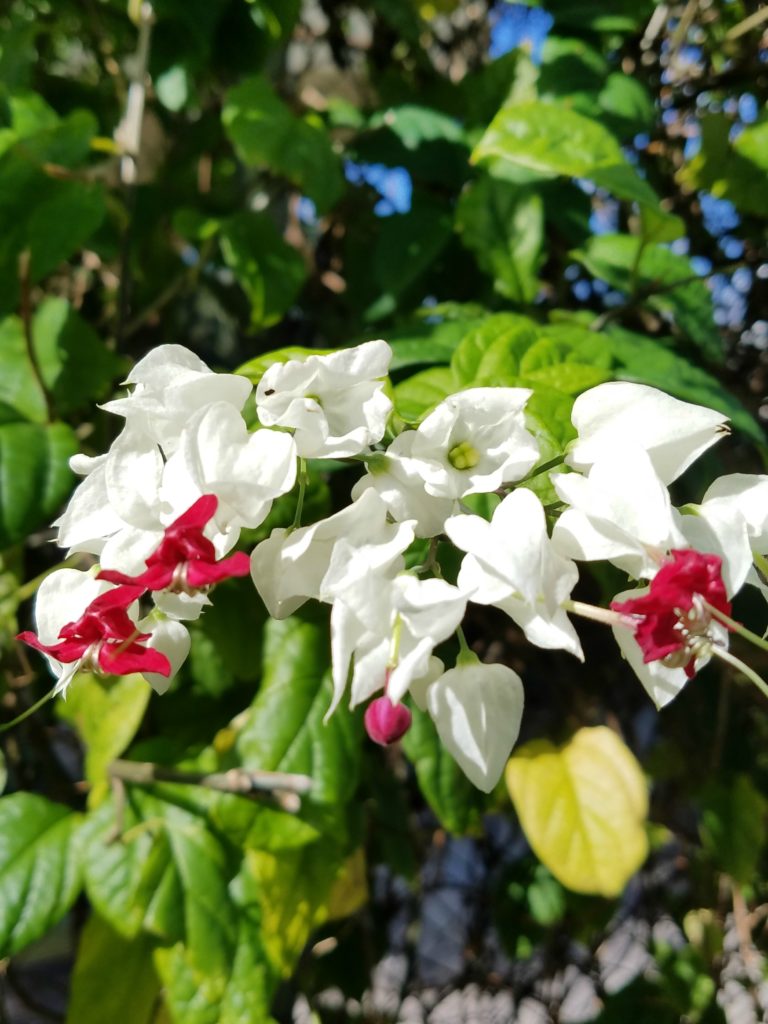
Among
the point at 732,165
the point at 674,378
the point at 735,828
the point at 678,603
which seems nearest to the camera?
the point at 678,603

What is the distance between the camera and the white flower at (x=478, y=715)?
36cm

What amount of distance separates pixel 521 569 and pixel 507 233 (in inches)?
21.0

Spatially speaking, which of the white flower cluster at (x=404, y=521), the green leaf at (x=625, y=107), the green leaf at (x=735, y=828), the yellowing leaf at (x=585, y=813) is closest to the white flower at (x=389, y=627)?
the white flower cluster at (x=404, y=521)

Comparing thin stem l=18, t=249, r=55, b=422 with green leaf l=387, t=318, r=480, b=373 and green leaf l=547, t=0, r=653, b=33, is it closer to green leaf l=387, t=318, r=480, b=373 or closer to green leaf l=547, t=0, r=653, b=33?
green leaf l=387, t=318, r=480, b=373

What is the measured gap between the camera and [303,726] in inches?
25.9

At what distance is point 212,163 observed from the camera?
104cm

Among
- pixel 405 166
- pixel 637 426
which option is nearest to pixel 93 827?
pixel 637 426

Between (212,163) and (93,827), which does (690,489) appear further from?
(212,163)

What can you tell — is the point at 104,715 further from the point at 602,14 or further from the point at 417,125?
the point at 602,14

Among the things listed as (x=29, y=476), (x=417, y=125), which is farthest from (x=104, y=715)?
(x=417, y=125)

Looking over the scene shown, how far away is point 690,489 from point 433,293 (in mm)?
364

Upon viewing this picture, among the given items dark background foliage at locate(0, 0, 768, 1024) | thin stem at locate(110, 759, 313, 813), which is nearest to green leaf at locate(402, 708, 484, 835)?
dark background foliage at locate(0, 0, 768, 1024)

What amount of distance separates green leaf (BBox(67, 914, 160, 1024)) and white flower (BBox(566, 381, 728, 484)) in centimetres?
59

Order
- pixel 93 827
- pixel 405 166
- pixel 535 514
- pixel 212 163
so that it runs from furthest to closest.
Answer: pixel 212 163 < pixel 405 166 < pixel 93 827 < pixel 535 514
